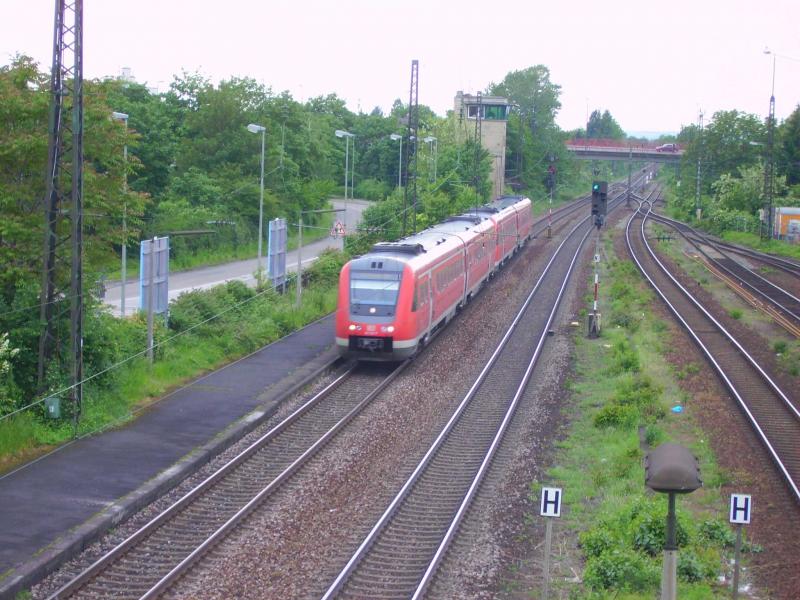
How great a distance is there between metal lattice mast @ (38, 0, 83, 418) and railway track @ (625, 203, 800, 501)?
454 inches

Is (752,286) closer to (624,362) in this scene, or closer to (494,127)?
(624,362)

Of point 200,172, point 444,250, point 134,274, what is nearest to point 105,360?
point 444,250

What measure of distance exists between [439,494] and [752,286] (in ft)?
88.6

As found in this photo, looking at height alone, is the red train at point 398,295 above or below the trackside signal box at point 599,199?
below

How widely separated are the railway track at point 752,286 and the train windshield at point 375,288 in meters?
12.8

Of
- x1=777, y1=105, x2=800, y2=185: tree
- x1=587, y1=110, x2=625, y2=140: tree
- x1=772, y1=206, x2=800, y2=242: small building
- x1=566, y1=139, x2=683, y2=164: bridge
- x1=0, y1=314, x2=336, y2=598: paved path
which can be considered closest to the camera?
x1=0, y1=314, x2=336, y2=598: paved path

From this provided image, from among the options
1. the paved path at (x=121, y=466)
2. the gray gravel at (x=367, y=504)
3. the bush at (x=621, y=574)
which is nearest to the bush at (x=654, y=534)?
the bush at (x=621, y=574)

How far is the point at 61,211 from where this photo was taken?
16078 millimetres

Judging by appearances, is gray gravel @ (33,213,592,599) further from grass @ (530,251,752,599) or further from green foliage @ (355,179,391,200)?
green foliage @ (355,179,391,200)

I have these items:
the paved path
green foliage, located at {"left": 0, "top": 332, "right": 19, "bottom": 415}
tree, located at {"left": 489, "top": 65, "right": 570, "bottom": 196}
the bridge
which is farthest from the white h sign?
the bridge

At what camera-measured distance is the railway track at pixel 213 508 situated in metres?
10.7

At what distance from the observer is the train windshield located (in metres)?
21.6

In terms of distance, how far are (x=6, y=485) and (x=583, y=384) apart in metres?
12.4

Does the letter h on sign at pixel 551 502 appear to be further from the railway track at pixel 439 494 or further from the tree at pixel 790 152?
the tree at pixel 790 152
